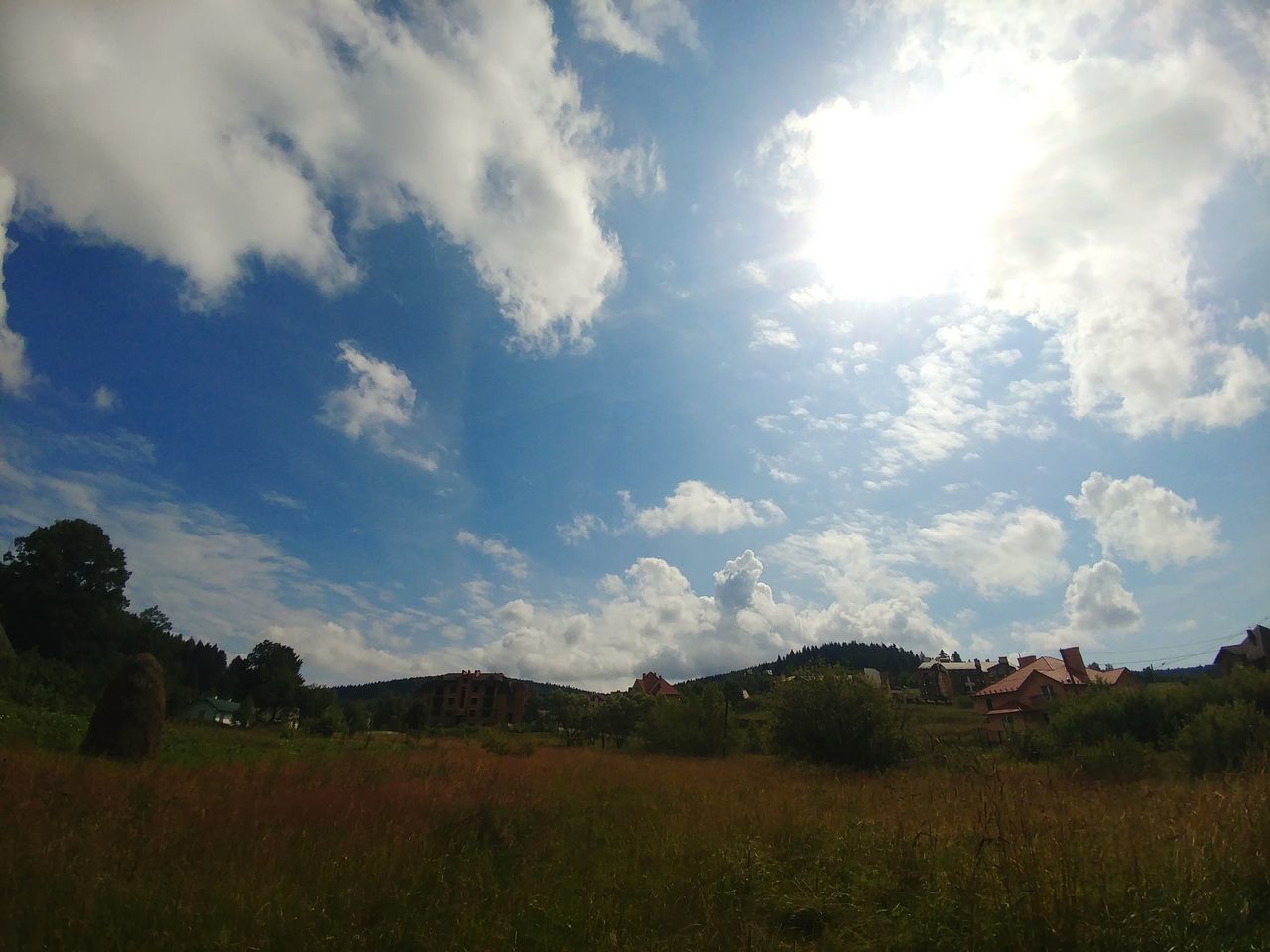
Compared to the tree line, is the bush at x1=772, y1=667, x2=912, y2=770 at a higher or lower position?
lower

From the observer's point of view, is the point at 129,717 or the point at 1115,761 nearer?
the point at 129,717

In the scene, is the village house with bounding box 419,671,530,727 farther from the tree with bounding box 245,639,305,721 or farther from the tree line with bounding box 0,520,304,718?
the tree line with bounding box 0,520,304,718

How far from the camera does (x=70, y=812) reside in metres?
6.16

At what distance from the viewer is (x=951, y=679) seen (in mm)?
101250

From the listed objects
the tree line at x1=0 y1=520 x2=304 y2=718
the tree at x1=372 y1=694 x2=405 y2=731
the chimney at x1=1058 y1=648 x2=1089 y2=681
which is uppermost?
the tree line at x1=0 y1=520 x2=304 y2=718

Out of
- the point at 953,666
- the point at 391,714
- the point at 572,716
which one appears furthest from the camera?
the point at 953,666

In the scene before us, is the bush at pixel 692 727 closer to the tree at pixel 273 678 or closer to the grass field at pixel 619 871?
the grass field at pixel 619 871

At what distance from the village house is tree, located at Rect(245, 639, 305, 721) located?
→ 2837 centimetres

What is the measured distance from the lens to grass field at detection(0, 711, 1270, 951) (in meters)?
3.99

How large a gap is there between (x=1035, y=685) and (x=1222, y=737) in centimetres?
4541

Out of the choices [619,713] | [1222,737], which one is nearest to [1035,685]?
[619,713]

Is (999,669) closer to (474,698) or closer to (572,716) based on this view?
(572,716)

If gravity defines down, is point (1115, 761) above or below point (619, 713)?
below

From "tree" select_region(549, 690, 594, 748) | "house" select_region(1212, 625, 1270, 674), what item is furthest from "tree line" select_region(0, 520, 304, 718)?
"house" select_region(1212, 625, 1270, 674)
